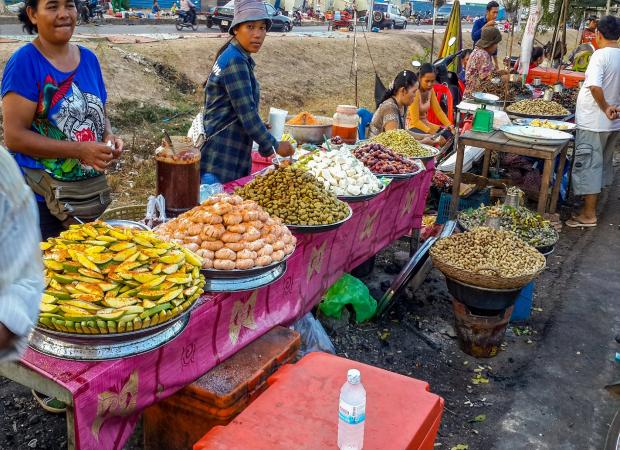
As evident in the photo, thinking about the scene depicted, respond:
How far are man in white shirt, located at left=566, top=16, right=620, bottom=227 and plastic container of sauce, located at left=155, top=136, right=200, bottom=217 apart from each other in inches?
206

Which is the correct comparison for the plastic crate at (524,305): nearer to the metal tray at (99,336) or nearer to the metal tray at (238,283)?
the metal tray at (238,283)

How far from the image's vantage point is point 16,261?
46.3 inches

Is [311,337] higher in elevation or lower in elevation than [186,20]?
lower

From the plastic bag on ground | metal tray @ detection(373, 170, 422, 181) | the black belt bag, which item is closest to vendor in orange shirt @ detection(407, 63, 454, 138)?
metal tray @ detection(373, 170, 422, 181)

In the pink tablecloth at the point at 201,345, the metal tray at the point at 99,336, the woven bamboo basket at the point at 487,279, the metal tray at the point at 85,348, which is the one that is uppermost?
the metal tray at the point at 99,336

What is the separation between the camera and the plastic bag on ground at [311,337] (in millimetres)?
3790

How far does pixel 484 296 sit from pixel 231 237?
216 cm

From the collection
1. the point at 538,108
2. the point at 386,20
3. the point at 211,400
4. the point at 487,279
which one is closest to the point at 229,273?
the point at 211,400

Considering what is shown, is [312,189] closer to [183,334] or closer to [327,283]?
[327,283]

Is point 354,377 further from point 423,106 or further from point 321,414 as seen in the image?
point 423,106

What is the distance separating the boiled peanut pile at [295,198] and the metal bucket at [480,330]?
138cm

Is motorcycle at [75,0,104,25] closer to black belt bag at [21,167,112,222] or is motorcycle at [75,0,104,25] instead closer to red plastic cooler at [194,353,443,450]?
black belt bag at [21,167,112,222]

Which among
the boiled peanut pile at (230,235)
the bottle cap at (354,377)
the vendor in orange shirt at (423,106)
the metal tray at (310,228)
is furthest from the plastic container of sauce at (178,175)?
the vendor in orange shirt at (423,106)

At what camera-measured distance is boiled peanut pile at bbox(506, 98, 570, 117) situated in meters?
7.70
